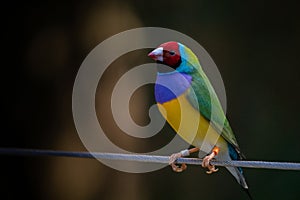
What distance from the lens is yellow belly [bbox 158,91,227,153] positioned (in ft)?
5.14

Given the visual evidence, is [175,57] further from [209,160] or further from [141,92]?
[141,92]

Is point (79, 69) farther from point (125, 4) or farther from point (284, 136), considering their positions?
point (284, 136)

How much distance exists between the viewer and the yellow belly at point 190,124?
61.7 inches

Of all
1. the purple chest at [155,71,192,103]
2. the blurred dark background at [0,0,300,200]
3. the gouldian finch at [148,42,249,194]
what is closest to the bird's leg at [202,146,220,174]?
the gouldian finch at [148,42,249,194]

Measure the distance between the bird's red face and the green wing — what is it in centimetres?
7

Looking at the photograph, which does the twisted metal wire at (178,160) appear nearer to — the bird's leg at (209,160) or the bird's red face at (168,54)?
the bird's leg at (209,160)

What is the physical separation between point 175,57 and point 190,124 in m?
0.21

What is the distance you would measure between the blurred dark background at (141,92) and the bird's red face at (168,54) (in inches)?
37.6

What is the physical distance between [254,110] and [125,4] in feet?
2.68

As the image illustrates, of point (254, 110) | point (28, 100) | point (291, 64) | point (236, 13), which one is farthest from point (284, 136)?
point (28, 100)

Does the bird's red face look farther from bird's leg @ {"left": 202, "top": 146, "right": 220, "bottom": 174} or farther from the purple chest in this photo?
bird's leg @ {"left": 202, "top": 146, "right": 220, "bottom": 174}

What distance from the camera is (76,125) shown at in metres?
2.62

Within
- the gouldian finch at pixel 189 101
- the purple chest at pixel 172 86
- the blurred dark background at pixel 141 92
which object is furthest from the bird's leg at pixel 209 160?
the blurred dark background at pixel 141 92

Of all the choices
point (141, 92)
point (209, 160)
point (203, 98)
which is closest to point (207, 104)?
point (203, 98)
